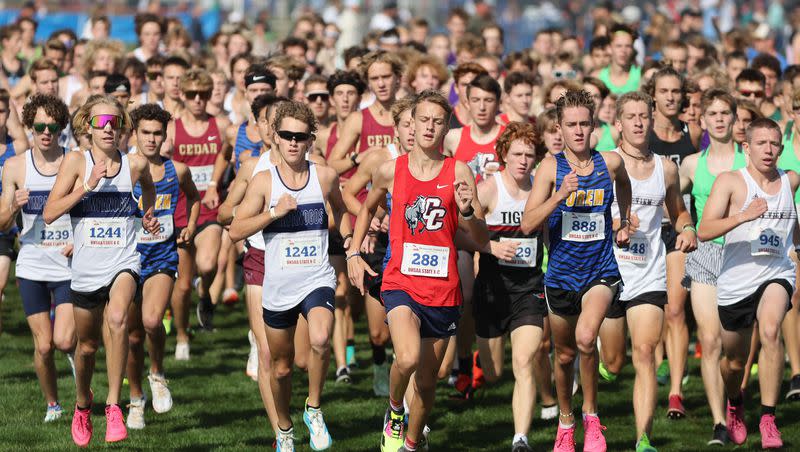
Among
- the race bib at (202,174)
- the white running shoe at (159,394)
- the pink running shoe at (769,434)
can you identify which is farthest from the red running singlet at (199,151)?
the pink running shoe at (769,434)

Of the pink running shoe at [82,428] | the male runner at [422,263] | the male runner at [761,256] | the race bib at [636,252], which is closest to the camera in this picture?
the male runner at [422,263]

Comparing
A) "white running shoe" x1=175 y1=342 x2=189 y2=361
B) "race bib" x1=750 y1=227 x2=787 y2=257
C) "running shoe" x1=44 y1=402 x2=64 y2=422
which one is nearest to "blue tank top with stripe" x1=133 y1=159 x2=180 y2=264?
"running shoe" x1=44 y1=402 x2=64 y2=422

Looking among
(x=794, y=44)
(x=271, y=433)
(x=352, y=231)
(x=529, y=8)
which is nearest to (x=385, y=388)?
(x=271, y=433)

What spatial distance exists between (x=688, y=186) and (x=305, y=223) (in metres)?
3.34

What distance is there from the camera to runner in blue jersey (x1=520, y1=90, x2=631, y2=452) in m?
9.28

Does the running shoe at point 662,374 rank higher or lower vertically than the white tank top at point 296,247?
lower

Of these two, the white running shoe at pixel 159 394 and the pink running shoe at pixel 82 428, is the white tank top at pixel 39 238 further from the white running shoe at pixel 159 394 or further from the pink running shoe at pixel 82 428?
the white running shoe at pixel 159 394

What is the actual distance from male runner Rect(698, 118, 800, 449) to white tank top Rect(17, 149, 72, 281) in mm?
4453

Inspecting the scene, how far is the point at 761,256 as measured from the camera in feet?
32.0

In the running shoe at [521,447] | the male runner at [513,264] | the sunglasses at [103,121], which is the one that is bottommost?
the running shoe at [521,447]

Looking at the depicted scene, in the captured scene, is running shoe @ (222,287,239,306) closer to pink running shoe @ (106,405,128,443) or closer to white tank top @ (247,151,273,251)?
white tank top @ (247,151,273,251)

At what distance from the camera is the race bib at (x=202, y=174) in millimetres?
12953

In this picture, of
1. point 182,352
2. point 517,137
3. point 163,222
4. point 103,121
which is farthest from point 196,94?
point 517,137

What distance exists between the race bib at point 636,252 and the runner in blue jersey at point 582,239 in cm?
31
